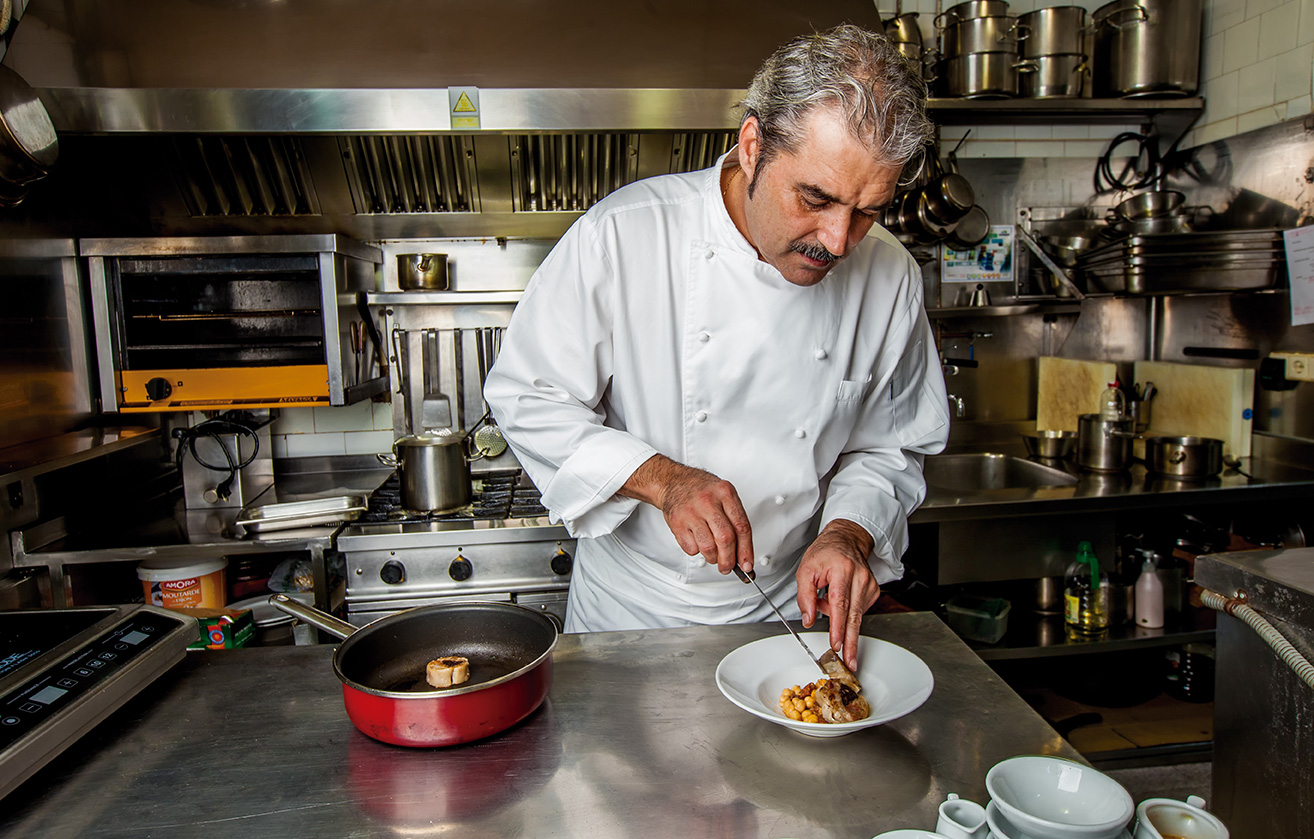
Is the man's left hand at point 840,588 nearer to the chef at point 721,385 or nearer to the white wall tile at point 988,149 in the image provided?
the chef at point 721,385

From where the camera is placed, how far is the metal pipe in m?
1.25

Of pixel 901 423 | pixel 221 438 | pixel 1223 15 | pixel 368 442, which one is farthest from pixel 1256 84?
pixel 221 438

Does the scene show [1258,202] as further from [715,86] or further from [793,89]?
[793,89]

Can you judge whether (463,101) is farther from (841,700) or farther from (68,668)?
(841,700)

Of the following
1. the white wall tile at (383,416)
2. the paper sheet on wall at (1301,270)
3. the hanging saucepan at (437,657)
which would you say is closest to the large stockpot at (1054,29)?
the paper sheet on wall at (1301,270)

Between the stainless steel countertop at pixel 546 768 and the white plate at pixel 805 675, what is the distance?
0.15 ft

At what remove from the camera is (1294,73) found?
325 centimetres

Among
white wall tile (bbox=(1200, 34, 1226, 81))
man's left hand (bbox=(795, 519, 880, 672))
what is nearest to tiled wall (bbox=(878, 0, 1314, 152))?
white wall tile (bbox=(1200, 34, 1226, 81))

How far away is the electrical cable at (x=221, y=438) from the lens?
127 inches

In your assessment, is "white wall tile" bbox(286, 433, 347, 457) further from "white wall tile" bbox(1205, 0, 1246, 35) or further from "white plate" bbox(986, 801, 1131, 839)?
"white wall tile" bbox(1205, 0, 1246, 35)

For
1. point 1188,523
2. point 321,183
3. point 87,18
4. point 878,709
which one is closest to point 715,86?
point 321,183

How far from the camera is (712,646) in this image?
1503mm

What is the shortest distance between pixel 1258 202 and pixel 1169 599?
1.68 meters

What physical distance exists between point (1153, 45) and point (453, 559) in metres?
3.56
